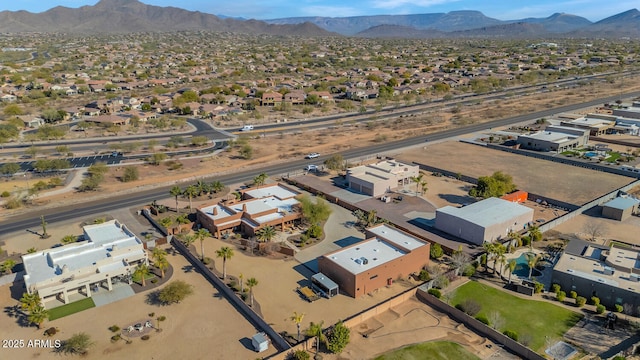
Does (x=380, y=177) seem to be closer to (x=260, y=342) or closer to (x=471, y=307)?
(x=471, y=307)

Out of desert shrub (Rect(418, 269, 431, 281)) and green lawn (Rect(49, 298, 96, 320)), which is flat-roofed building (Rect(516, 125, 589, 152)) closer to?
desert shrub (Rect(418, 269, 431, 281))

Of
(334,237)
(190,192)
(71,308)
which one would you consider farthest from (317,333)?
(190,192)

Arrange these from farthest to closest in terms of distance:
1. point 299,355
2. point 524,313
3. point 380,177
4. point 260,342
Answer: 1. point 380,177
2. point 524,313
3. point 260,342
4. point 299,355

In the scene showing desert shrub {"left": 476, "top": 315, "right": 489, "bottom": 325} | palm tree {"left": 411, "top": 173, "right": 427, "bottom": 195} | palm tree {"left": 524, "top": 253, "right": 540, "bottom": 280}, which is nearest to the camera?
desert shrub {"left": 476, "top": 315, "right": 489, "bottom": 325}

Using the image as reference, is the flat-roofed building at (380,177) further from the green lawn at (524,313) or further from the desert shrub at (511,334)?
the desert shrub at (511,334)

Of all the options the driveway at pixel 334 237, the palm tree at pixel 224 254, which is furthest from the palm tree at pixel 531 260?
the palm tree at pixel 224 254

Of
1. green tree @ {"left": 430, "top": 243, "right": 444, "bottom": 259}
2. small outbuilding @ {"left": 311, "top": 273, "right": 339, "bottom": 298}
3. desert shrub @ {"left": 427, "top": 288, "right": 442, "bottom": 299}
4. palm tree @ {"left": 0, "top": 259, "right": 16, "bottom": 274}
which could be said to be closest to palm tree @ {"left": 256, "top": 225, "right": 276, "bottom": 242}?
small outbuilding @ {"left": 311, "top": 273, "right": 339, "bottom": 298}
